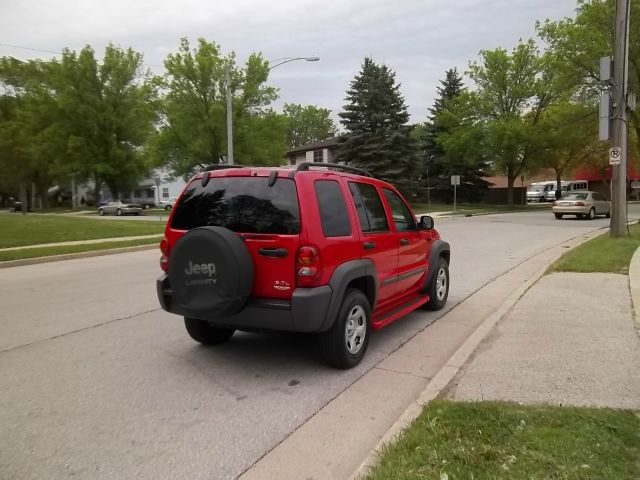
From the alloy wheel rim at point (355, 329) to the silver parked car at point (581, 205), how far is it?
2635cm

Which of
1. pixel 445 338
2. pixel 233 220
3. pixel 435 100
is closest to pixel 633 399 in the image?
pixel 445 338

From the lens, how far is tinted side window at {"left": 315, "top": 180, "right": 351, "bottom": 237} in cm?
464

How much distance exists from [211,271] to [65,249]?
12.3m

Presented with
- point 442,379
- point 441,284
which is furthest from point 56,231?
point 442,379

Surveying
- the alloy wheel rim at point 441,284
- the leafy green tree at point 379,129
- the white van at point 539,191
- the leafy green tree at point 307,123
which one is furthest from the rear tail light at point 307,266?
the leafy green tree at point 307,123

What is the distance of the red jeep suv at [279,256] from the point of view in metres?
4.36

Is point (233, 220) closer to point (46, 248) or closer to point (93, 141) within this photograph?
point (46, 248)

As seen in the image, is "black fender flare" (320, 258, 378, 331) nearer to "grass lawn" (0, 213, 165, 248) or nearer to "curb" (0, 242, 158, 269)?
"curb" (0, 242, 158, 269)

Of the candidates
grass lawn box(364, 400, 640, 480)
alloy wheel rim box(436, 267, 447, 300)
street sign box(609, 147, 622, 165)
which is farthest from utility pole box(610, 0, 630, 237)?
grass lawn box(364, 400, 640, 480)

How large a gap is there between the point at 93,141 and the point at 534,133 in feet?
129

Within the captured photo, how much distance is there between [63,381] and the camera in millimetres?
4570

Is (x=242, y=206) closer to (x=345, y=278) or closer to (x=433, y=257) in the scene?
(x=345, y=278)

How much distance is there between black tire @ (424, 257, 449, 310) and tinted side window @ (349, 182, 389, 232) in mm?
1655

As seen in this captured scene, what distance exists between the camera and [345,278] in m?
4.58
